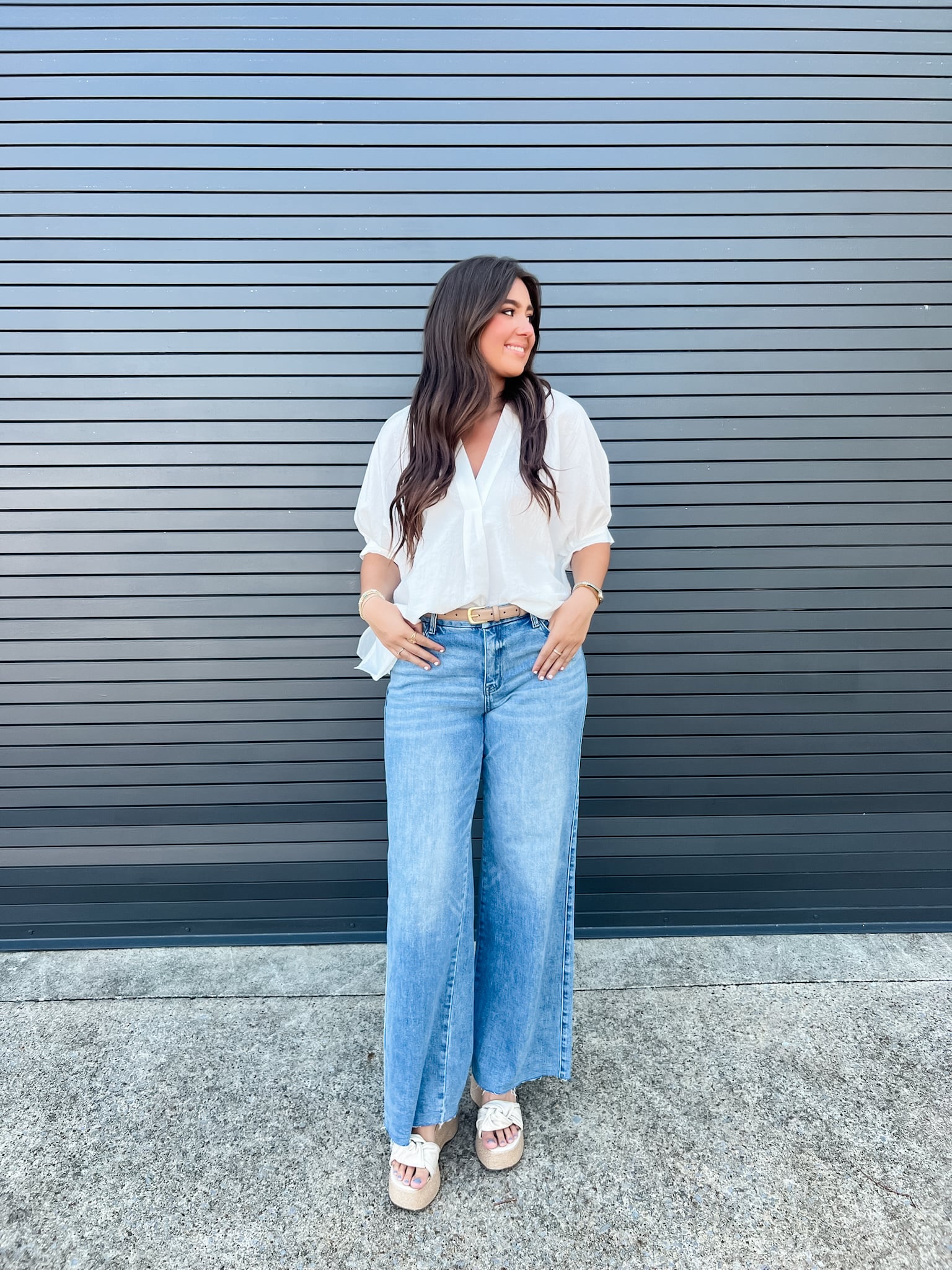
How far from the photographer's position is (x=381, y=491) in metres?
1.74

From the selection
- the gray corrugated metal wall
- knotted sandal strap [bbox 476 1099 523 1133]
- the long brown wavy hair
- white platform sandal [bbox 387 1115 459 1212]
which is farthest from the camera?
the gray corrugated metal wall

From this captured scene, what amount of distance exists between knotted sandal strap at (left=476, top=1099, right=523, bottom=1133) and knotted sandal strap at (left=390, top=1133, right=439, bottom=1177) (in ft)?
0.44

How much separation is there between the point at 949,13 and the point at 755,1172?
136 inches

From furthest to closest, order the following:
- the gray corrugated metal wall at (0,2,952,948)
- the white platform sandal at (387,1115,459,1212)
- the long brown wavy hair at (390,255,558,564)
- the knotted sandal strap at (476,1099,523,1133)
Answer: the gray corrugated metal wall at (0,2,952,948), the knotted sandal strap at (476,1099,523,1133), the white platform sandal at (387,1115,459,1212), the long brown wavy hair at (390,255,558,564)

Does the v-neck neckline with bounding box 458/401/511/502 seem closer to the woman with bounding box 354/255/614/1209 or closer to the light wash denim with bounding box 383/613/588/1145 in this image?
the woman with bounding box 354/255/614/1209

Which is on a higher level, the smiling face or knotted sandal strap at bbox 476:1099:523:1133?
the smiling face

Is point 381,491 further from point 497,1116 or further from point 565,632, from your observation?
point 497,1116

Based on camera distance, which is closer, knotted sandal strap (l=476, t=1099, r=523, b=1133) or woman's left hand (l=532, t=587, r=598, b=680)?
woman's left hand (l=532, t=587, r=598, b=680)

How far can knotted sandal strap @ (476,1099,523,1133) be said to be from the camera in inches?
71.9

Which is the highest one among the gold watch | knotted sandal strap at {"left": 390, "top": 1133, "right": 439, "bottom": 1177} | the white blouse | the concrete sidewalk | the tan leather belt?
the white blouse

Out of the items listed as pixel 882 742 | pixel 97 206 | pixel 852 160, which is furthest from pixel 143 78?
pixel 882 742

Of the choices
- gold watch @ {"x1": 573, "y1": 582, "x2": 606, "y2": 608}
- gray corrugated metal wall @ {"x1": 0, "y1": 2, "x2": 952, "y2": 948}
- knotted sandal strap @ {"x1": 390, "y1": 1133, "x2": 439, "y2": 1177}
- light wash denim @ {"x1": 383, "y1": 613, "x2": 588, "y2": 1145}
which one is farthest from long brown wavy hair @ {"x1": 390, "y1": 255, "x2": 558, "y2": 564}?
knotted sandal strap @ {"x1": 390, "y1": 1133, "x2": 439, "y2": 1177}

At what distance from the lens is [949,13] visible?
2.43 metres

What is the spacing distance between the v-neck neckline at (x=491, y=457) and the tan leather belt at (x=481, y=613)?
0.78 feet
